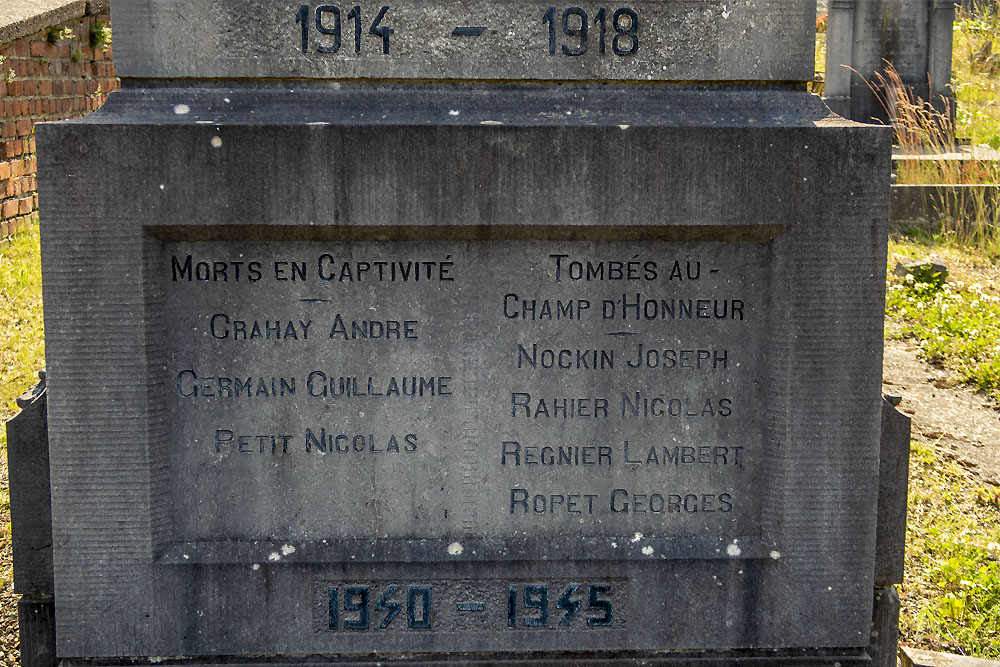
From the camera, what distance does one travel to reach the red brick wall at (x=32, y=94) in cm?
619

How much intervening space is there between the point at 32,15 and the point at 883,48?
9281 millimetres

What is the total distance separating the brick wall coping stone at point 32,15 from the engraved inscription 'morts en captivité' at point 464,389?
4.03m

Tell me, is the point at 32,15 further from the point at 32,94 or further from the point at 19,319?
the point at 19,319

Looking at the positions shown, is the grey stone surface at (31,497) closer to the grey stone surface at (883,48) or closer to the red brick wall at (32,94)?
the red brick wall at (32,94)

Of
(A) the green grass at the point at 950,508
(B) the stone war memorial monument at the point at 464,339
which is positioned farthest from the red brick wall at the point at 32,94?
(A) the green grass at the point at 950,508

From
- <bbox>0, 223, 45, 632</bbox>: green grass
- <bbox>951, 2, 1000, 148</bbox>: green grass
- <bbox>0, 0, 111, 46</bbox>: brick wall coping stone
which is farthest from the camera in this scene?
<bbox>951, 2, 1000, 148</bbox>: green grass

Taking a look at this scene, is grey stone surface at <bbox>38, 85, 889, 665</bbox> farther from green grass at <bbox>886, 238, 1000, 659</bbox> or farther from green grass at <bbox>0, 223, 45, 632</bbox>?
green grass at <bbox>0, 223, 45, 632</bbox>

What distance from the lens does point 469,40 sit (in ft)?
7.82

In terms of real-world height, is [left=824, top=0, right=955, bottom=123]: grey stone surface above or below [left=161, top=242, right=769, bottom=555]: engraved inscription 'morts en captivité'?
above

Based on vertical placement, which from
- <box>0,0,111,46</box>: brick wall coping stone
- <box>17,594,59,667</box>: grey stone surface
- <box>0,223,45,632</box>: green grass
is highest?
<box>0,0,111,46</box>: brick wall coping stone

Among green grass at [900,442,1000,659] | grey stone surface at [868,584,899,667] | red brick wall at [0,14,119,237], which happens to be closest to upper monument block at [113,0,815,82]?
grey stone surface at [868,584,899,667]

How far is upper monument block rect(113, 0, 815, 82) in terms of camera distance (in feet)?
7.70

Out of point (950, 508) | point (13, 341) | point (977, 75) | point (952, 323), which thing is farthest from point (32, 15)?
point (977, 75)

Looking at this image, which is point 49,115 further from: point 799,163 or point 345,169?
point 799,163
